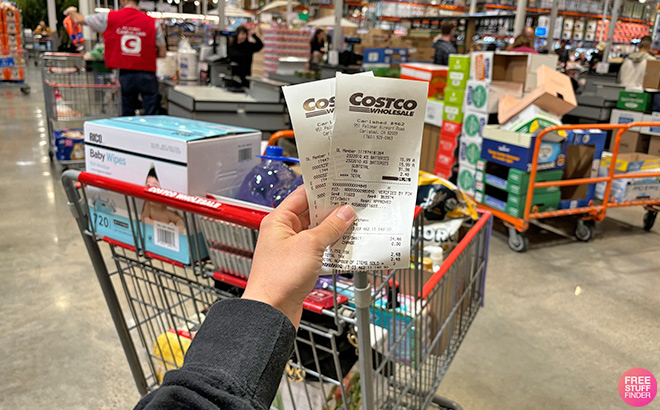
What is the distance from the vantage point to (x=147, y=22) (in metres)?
5.48

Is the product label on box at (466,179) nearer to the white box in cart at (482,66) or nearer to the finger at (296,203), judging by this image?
the white box in cart at (482,66)

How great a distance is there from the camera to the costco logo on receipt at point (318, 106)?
74cm

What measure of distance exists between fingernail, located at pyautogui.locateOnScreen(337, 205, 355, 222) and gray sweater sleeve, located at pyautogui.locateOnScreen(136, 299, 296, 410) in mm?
166

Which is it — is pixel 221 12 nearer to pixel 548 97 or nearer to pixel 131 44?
pixel 131 44

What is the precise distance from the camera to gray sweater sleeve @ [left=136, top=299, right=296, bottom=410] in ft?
2.02

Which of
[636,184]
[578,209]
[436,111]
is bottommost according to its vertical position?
[578,209]

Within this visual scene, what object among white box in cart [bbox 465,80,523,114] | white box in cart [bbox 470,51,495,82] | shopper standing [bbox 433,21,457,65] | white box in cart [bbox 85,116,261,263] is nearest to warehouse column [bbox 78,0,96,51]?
shopper standing [bbox 433,21,457,65]

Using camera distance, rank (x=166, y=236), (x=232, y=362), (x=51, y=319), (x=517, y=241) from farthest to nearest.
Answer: (x=517, y=241) < (x=51, y=319) < (x=166, y=236) < (x=232, y=362)

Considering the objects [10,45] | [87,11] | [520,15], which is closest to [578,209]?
[520,15]

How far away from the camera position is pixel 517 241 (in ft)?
13.3

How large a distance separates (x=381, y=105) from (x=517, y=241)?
3.58 metres

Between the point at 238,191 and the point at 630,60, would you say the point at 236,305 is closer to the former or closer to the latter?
the point at 238,191

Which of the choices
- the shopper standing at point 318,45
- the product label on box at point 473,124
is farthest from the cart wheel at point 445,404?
the shopper standing at point 318,45

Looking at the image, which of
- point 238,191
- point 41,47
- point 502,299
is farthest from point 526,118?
point 41,47
